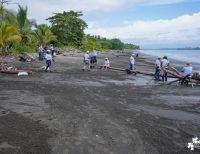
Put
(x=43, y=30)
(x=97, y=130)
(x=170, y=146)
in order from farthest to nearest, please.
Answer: (x=43, y=30) < (x=97, y=130) < (x=170, y=146)

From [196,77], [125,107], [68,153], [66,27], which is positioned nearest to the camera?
[68,153]

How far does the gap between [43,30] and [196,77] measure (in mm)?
36192

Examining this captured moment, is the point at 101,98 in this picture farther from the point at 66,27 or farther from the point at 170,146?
the point at 66,27

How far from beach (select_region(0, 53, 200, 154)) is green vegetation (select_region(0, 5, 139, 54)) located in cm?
1678

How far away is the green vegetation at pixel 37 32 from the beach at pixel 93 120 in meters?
16.8

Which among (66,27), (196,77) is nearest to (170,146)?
(196,77)

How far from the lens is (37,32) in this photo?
54844 mm

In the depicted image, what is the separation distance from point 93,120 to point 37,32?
4546 cm

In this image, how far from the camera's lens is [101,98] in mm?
15914

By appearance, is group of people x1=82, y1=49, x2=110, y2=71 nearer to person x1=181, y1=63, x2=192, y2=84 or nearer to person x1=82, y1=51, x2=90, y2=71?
person x1=82, y1=51, x2=90, y2=71

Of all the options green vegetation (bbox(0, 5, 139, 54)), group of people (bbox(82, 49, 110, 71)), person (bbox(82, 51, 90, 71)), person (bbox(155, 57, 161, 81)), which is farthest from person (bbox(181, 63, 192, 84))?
green vegetation (bbox(0, 5, 139, 54))

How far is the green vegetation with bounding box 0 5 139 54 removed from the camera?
34369 millimetres

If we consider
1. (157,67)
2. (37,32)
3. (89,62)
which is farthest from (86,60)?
(37,32)

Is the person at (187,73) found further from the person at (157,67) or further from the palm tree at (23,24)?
the palm tree at (23,24)
